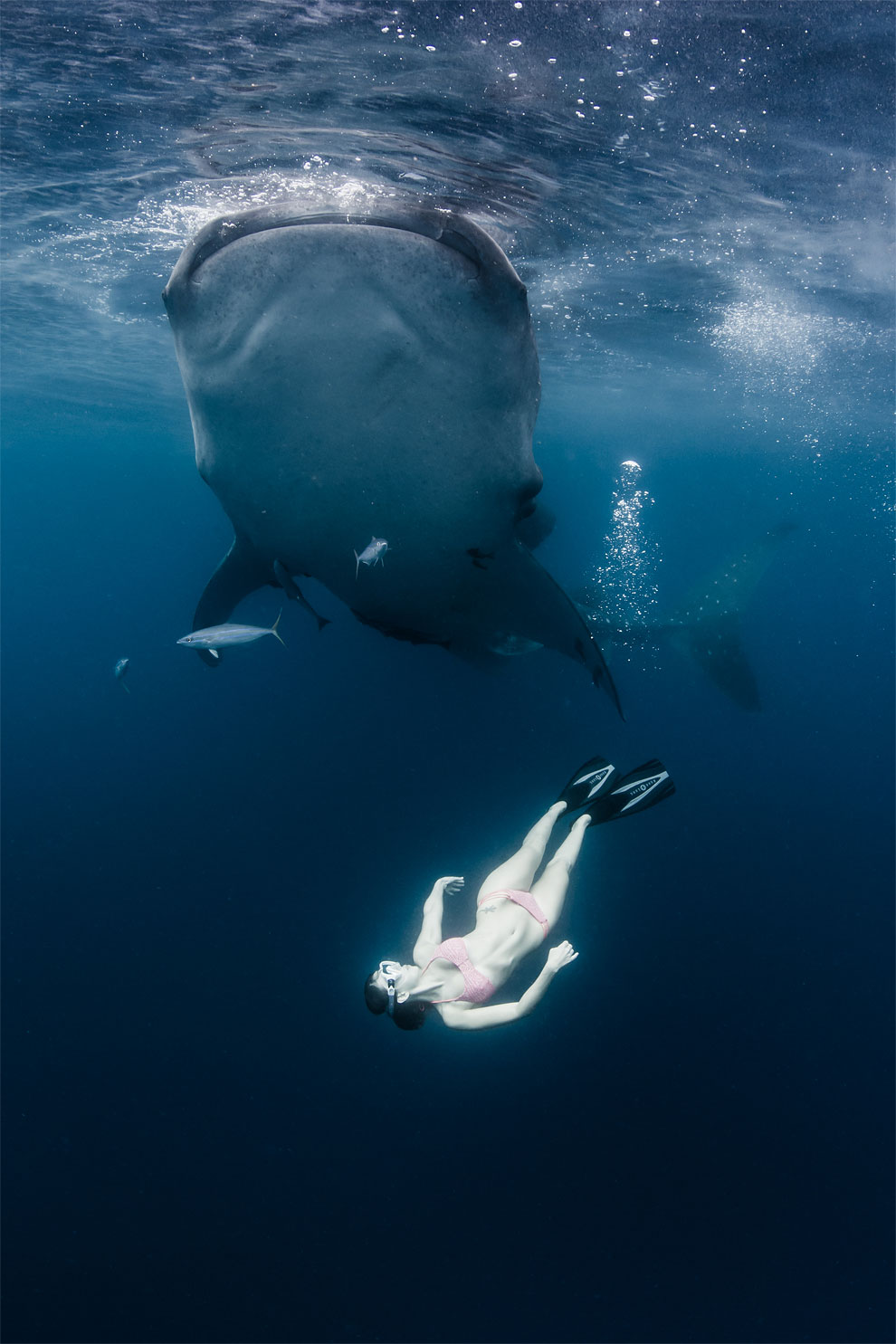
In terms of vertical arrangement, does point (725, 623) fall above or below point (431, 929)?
below

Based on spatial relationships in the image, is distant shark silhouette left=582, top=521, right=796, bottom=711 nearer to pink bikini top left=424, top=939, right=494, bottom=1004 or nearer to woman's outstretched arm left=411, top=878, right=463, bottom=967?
woman's outstretched arm left=411, top=878, right=463, bottom=967

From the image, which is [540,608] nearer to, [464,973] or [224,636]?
[224,636]

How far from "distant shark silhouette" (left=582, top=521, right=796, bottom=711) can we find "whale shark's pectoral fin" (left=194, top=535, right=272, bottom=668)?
A: 9652mm

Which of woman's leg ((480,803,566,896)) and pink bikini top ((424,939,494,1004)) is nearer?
pink bikini top ((424,939,494,1004))

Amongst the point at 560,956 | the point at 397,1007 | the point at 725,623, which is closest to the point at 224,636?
the point at 397,1007

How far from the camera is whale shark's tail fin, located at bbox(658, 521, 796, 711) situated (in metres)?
14.1

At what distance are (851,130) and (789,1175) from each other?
1282cm

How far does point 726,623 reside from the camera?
46.8 feet

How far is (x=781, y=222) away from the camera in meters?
9.71

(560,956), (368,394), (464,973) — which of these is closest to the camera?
(368,394)

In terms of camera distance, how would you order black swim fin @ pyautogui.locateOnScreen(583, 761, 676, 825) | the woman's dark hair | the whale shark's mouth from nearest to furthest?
1. the whale shark's mouth
2. the woman's dark hair
3. black swim fin @ pyautogui.locateOnScreen(583, 761, 676, 825)

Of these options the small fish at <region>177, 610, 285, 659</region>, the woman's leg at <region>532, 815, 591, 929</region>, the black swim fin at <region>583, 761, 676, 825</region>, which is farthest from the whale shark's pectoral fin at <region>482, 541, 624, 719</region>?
the black swim fin at <region>583, 761, 676, 825</region>

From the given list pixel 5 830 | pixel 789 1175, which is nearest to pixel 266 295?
pixel 789 1175

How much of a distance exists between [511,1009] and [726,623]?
11303 mm
